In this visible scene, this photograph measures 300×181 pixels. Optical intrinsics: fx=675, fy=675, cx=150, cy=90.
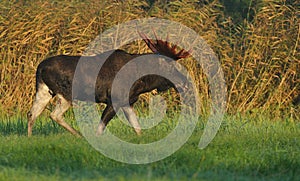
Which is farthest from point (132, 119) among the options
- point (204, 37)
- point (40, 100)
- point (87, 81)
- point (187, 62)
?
point (204, 37)

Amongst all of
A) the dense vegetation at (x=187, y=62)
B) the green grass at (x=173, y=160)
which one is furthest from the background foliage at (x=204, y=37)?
the green grass at (x=173, y=160)

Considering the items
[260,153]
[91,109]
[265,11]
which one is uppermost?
[265,11]

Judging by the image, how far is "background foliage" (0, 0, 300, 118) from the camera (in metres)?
12.8

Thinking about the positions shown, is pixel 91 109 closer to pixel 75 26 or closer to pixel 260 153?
pixel 75 26

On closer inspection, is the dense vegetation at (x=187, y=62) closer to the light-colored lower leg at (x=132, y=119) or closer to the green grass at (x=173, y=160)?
the light-colored lower leg at (x=132, y=119)

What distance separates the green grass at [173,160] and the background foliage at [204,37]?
2.97 m

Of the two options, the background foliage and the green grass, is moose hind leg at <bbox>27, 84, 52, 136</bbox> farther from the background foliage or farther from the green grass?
the background foliage

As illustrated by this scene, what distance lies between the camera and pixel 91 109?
40.5ft

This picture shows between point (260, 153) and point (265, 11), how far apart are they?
18.9 ft

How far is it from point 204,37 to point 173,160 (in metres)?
5.85

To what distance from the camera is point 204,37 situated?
13.2m

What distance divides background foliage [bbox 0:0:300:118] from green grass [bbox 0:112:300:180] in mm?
2969

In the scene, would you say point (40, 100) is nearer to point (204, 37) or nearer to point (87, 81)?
point (87, 81)

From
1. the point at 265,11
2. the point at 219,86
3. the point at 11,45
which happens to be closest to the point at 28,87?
the point at 11,45
